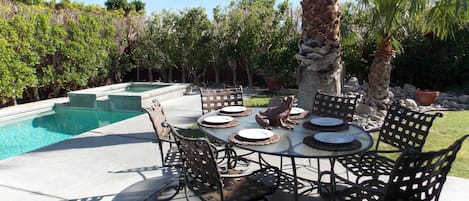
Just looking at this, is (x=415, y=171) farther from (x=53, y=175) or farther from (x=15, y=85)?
(x=15, y=85)

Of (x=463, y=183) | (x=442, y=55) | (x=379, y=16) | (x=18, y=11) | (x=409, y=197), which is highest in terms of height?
(x=18, y=11)

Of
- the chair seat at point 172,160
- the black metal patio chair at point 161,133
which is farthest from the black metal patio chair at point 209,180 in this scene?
the black metal patio chair at point 161,133

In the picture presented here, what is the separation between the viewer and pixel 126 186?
4066mm

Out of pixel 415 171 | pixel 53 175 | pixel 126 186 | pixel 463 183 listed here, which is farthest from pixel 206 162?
pixel 463 183

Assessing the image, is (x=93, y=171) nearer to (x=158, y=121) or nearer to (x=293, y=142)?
(x=158, y=121)

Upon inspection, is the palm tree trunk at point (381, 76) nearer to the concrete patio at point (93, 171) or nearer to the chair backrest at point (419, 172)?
the concrete patio at point (93, 171)

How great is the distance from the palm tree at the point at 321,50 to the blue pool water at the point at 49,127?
5.07 m

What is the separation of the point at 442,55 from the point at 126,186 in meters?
10.4

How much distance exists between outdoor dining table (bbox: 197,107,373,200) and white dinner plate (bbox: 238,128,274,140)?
116mm

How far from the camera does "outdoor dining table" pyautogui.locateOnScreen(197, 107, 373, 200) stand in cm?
278

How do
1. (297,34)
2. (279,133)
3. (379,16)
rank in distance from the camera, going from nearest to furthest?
(279,133), (379,16), (297,34)

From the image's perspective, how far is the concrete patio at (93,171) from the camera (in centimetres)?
385

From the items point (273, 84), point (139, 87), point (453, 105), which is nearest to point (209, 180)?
point (453, 105)

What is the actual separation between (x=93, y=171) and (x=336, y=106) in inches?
133
